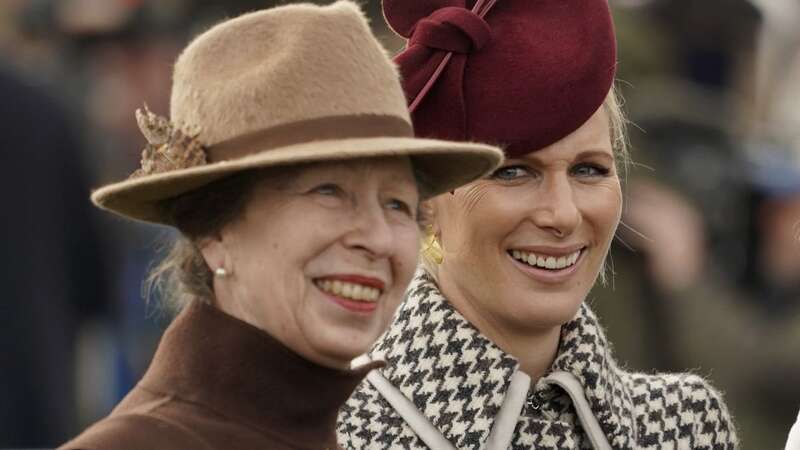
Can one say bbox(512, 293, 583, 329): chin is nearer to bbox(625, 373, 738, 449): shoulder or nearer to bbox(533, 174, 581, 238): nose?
bbox(533, 174, 581, 238): nose

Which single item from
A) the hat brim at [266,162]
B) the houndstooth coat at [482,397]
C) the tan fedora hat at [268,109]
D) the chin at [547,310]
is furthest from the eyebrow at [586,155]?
the tan fedora hat at [268,109]

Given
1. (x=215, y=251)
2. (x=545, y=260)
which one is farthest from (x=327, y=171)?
(x=545, y=260)

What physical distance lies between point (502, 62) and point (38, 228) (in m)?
2.76

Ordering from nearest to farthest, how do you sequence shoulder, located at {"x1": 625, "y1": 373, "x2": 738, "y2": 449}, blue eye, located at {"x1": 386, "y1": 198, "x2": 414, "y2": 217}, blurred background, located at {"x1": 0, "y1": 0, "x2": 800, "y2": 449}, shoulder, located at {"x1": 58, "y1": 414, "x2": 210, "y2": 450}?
shoulder, located at {"x1": 58, "y1": 414, "x2": 210, "y2": 450} → blue eye, located at {"x1": 386, "y1": 198, "x2": 414, "y2": 217} → shoulder, located at {"x1": 625, "y1": 373, "x2": 738, "y2": 449} → blurred background, located at {"x1": 0, "y1": 0, "x2": 800, "y2": 449}

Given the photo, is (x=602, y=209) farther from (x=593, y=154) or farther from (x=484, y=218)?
(x=484, y=218)

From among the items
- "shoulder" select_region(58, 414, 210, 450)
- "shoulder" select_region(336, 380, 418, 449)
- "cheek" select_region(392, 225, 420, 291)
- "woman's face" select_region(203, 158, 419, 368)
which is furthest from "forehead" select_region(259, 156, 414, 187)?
"shoulder" select_region(336, 380, 418, 449)

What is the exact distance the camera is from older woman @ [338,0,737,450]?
19.6 ft

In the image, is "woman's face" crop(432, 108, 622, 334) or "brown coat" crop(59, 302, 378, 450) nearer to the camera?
"brown coat" crop(59, 302, 378, 450)

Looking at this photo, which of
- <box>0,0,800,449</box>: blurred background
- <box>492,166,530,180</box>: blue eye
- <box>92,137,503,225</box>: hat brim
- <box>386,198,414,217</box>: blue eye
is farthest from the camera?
<box>0,0,800,449</box>: blurred background

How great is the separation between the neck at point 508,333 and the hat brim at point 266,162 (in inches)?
35.0

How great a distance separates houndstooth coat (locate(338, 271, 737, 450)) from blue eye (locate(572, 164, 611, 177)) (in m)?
0.42

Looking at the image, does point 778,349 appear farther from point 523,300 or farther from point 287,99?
point 287,99

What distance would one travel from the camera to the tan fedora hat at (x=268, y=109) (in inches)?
196

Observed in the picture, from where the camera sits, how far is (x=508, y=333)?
243 inches
